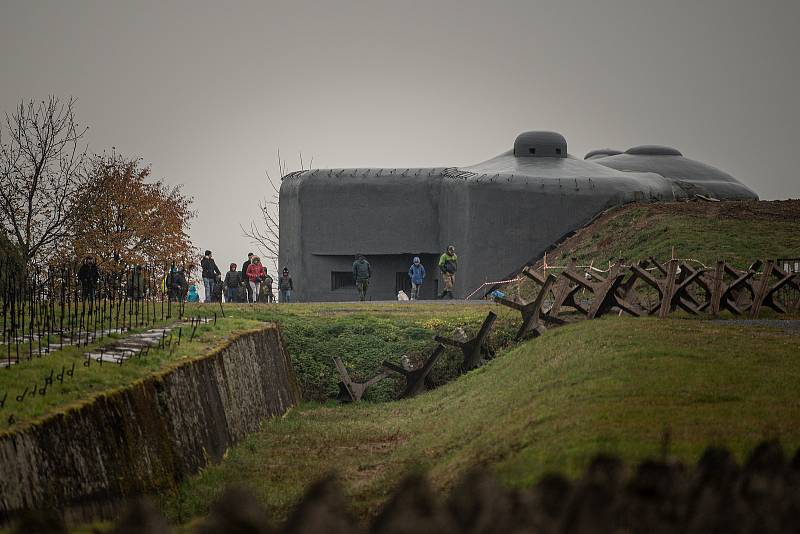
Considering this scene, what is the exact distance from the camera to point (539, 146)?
56.9 metres

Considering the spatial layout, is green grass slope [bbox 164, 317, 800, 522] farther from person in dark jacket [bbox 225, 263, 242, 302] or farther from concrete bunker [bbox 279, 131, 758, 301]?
concrete bunker [bbox 279, 131, 758, 301]

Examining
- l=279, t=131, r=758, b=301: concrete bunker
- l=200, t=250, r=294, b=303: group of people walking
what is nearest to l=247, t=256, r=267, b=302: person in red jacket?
l=200, t=250, r=294, b=303: group of people walking

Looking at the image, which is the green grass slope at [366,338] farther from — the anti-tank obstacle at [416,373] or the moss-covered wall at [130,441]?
the moss-covered wall at [130,441]

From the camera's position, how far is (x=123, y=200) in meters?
57.1

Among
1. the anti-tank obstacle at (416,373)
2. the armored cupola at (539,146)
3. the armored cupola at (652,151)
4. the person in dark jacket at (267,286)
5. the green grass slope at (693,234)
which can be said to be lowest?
the anti-tank obstacle at (416,373)

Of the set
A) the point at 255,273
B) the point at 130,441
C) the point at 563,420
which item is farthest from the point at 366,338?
the point at 563,420

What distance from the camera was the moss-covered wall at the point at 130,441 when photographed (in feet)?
33.1

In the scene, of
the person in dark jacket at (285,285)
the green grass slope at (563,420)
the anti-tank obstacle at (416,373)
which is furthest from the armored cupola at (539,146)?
the green grass slope at (563,420)

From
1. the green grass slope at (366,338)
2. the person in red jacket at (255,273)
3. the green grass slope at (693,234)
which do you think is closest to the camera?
the green grass slope at (366,338)

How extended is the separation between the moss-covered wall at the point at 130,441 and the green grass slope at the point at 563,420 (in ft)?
1.23

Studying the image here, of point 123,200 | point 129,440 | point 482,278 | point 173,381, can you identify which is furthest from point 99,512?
point 123,200

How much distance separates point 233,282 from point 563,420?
30.9 m

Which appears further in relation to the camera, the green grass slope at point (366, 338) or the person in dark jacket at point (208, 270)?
the person in dark jacket at point (208, 270)

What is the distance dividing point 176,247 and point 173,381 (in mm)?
45004
